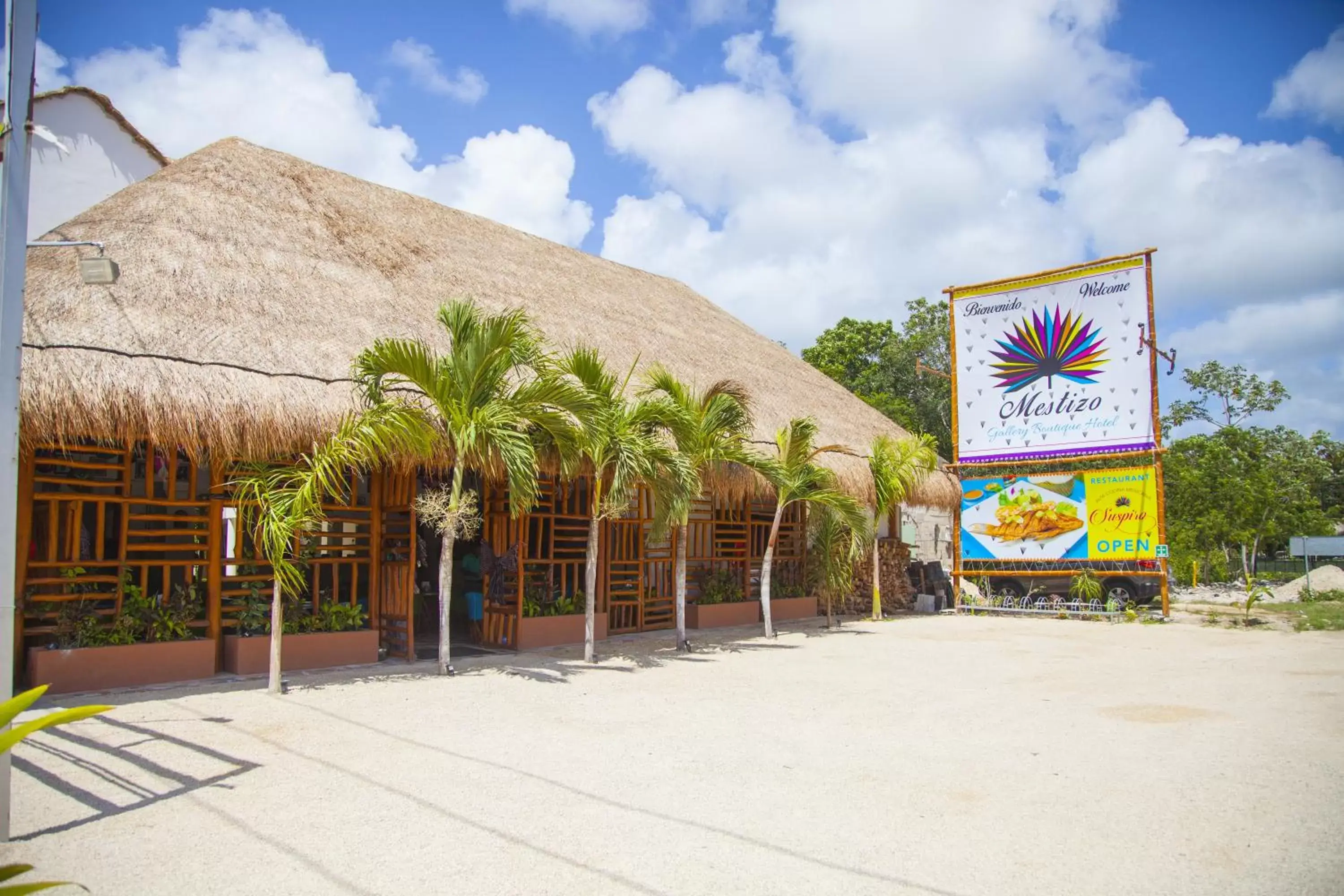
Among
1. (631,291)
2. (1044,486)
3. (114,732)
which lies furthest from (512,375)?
(1044,486)

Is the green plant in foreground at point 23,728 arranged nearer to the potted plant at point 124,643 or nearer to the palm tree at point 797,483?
the potted plant at point 124,643

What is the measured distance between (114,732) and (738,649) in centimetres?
695

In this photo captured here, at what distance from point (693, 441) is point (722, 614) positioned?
4.47 metres

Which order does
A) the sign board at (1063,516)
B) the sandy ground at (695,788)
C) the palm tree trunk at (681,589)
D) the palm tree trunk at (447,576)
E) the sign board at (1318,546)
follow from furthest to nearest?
1. the sign board at (1318,546)
2. the sign board at (1063,516)
3. the palm tree trunk at (681,589)
4. the palm tree trunk at (447,576)
5. the sandy ground at (695,788)

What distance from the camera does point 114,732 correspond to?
252 inches

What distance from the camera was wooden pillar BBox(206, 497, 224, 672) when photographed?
8672 millimetres

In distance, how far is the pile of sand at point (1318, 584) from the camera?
69.3ft

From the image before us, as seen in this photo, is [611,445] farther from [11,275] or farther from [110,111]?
[110,111]

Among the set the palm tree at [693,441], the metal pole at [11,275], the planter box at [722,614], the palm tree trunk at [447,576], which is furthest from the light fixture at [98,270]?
the planter box at [722,614]

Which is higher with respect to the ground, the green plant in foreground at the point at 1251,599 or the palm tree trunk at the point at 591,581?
the palm tree trunk at the point at 591,581

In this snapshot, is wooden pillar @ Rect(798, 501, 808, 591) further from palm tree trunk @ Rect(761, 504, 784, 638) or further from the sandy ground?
the sandy ground

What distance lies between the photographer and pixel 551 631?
11.3m

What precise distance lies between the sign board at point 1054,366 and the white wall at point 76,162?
14618 mm

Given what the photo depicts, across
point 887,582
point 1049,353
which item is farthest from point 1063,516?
point 887,582
